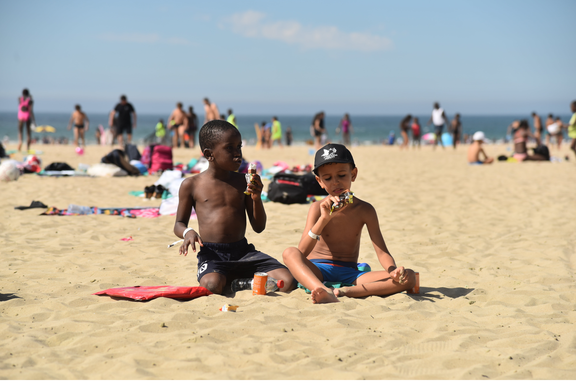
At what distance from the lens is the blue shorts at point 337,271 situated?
3.96m

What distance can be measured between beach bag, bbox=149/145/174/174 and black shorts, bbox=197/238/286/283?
27.6 feet

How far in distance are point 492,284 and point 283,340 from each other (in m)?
2.23

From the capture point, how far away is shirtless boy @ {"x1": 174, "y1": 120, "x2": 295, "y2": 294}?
155 inches

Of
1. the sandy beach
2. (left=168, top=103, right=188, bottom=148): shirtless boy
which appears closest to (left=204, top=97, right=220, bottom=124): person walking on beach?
(left=168, top=103, right=188, bottom=148): shirtless boy

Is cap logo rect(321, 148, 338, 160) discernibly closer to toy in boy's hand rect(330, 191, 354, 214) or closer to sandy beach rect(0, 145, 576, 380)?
toy in boy's hand rect(330, 191, 354, 214)

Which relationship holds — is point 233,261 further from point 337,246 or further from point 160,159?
point 160,159

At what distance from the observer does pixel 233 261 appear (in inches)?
157

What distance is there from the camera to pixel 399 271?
3.50 meters

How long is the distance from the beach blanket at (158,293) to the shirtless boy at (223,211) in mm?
192

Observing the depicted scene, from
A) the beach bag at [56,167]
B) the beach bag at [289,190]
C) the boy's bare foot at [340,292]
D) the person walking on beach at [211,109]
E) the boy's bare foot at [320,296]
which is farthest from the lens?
the person walking on beach at [211,109]

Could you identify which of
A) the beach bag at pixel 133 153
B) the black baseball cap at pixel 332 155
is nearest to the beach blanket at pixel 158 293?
the black baseball cap at pixel 332 155

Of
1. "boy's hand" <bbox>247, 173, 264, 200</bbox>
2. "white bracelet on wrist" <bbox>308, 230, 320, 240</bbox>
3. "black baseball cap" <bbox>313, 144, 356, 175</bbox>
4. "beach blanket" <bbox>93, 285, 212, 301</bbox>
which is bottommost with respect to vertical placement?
"beach blanket" <bbox>93, 285, 212, 301</bbox>

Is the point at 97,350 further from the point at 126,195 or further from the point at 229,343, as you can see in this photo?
the point at 126,195

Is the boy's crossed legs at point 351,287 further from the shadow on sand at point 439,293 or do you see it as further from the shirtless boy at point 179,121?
the shirtless boy at point 179,121
